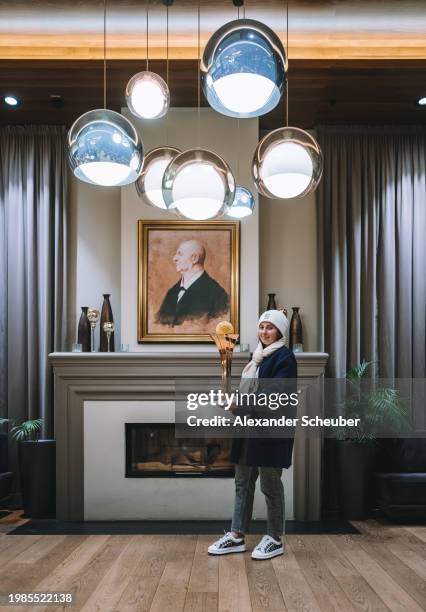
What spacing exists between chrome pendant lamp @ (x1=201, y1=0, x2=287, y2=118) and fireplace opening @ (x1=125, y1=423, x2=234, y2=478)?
10.9 feet

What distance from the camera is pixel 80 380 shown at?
4.49 meters

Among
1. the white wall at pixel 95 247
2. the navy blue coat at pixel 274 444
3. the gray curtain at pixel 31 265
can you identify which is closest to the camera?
the navy blue coat at pixel 274 444

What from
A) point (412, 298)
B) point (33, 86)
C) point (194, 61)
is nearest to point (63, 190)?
point (33, 86)

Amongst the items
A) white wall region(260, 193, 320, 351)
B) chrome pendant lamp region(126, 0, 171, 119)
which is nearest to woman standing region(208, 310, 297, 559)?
white wall region(260, 193, 320, 351)

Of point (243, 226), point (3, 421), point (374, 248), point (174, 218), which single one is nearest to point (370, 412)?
point (374, 248)

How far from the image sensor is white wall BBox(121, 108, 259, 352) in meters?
4.74

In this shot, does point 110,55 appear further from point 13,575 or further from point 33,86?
point 13,575

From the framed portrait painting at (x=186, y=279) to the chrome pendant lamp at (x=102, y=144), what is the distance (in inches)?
116

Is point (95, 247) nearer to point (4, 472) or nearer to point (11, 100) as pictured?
point (11, 100)

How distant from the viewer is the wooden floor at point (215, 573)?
9.12 feet

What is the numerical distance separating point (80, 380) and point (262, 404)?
5.16ft

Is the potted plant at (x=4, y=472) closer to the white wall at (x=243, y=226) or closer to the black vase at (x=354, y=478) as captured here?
the white wall at (x=243, y=226)

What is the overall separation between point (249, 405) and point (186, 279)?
58.8 inches

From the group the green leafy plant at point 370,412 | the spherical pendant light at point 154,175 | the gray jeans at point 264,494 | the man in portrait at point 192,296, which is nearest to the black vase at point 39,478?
the man in portrait at point 192,296
